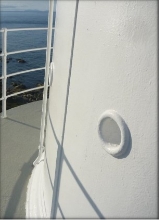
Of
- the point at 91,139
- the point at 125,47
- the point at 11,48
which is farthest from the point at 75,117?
the point at 11,48

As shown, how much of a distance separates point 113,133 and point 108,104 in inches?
4.3

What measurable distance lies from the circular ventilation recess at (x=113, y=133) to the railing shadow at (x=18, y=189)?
4.18 ft

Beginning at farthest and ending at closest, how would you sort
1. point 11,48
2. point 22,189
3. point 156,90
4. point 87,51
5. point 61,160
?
point 11,48, point 22,189, point 61,160, point 87,51, point 156,90

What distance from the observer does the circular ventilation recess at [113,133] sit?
97 centimetres

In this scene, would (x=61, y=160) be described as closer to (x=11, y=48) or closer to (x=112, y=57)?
(x=112, y=57)

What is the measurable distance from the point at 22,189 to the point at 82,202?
1045 millimetres

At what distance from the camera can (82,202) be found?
1.33 m

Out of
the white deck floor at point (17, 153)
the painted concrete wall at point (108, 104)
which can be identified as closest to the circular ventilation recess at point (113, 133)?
the painted concrete wall at point (108, 104)

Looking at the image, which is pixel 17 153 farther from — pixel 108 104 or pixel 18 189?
pixel 108 104

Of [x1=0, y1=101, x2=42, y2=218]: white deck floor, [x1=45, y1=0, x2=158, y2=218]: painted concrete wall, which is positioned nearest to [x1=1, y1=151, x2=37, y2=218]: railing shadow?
[x1=0, y1=101, x2=42, y2=218]: white deck floor

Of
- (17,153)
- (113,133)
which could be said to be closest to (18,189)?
(17,153)

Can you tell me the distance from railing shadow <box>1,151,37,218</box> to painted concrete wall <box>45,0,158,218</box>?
0.70m

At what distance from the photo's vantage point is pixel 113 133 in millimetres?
1035

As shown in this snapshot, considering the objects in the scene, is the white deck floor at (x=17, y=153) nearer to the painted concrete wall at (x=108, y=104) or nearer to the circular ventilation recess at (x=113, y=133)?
the painted concrete wall at (x=108, y=104)
